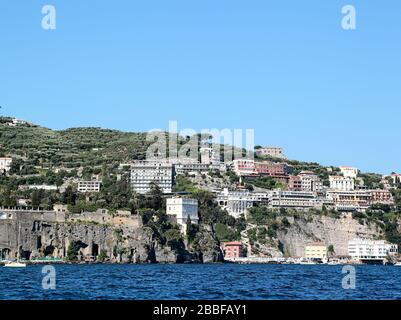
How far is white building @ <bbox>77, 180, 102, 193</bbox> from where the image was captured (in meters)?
123

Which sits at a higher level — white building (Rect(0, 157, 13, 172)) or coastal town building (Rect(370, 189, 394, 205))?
white building (Rect(0, 157, 13, 172))

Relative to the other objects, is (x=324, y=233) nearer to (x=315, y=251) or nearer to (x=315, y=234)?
(x=315, y=234)

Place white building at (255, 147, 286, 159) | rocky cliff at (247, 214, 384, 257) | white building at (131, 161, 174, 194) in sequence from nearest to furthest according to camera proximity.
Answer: rocky cliff at (247, 214, 384, 257)
white building at (131, 161, 174, 194)
white building at (255, 147, 286, 159)

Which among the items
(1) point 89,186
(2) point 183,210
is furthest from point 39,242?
(1) point 89,186

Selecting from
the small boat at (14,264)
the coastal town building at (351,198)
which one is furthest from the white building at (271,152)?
the small boat at (14,264)

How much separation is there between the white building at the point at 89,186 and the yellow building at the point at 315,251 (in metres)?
26.9

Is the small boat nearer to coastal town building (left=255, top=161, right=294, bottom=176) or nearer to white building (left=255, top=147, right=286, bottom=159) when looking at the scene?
coastal town building (left=255, top=161, right=294, bottom=176)

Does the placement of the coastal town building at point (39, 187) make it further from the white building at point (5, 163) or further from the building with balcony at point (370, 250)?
the building with balcony at point (370, 250)

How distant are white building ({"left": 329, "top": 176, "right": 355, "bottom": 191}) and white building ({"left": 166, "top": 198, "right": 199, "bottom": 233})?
51.2 metres

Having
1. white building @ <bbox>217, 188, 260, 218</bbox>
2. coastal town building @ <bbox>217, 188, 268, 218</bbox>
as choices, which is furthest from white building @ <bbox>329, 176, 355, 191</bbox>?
white building @ <bbox>217, 188, 260, 218</bbox>

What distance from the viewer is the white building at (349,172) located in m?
177

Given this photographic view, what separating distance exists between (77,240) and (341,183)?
75603 mm

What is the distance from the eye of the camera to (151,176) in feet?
443
